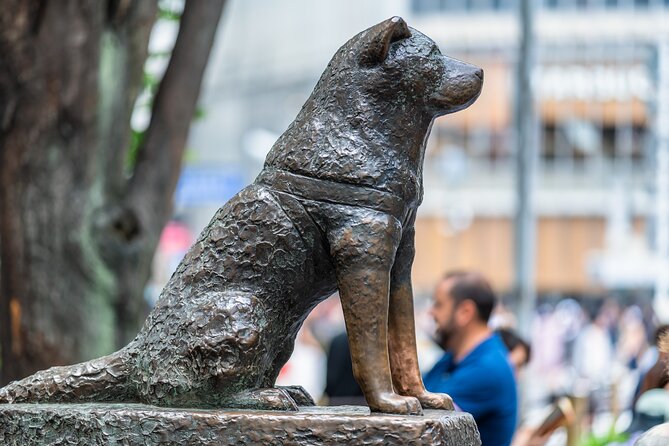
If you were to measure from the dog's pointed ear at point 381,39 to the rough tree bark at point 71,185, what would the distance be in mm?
3449

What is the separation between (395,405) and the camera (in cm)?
388

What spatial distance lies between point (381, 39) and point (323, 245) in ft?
2.17

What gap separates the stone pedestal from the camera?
3779 millimetres

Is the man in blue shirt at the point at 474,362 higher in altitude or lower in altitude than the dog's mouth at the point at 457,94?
lower

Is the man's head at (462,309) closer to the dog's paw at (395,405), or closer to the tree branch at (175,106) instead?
the tree branch at (175,106)

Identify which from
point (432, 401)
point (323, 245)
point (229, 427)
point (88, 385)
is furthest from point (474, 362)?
point (229, 427)

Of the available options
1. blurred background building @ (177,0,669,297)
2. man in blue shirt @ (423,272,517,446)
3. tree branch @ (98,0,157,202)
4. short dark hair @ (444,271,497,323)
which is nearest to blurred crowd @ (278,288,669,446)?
man in blue shirt @ (423,272,517,446)

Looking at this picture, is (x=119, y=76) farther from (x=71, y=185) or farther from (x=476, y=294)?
(x=476, y=294)

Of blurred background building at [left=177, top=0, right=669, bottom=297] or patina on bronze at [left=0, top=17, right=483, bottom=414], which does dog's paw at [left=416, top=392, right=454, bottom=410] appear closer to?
patina on bronze at [left=0, top=17, right=483, bottom=414]

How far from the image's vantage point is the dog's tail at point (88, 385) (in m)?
4.26

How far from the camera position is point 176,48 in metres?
7.88

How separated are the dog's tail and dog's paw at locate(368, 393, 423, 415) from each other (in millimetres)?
859

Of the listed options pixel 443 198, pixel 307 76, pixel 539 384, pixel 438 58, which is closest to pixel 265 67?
pixel 307 76

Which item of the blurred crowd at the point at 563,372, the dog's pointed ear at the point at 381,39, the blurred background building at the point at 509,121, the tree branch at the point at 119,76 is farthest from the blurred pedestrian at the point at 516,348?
the blurred background building at the point at 509,121
